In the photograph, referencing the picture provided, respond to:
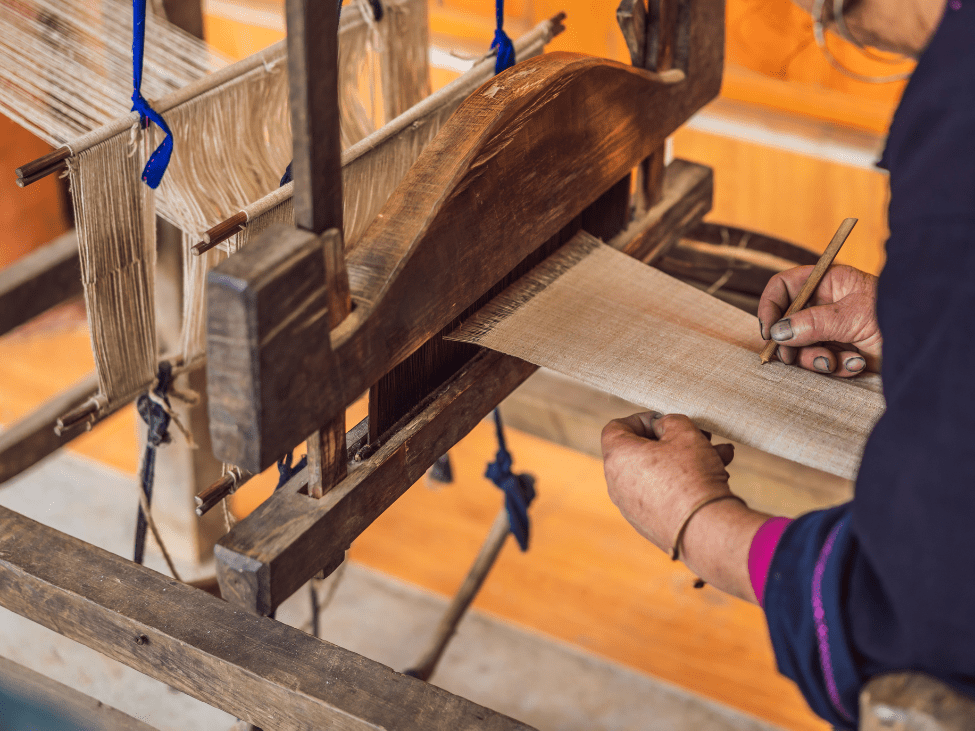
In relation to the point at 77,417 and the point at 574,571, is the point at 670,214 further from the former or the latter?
the point at 574,571

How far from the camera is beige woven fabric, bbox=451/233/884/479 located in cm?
96

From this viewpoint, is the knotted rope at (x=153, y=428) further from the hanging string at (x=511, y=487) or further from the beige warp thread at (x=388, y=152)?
the hanging string at (x=511, y=487)

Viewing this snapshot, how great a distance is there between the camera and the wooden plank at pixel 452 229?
28.8 inches

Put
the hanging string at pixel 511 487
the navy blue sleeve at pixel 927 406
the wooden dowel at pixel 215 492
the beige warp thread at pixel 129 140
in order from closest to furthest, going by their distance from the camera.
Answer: the navy blue sleeve at pixel 927 406, the wooden dowel at pixel 215 492, the beige warp thread at pixel 129 140, the hanging string at pixel 511 487

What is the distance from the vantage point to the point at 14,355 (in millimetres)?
3213

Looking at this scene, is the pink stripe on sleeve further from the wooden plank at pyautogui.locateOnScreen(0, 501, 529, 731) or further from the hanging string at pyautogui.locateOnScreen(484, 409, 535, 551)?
the hanging string at pyautogui.locateOnScreen(484, 409, 535, 551)

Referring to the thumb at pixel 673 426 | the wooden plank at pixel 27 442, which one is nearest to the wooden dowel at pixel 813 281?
the thumb at pixel 673 426

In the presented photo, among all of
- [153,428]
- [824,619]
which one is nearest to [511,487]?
[153,428]

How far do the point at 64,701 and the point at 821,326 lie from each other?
0.88 m

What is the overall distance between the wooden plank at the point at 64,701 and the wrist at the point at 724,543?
0.59 metres

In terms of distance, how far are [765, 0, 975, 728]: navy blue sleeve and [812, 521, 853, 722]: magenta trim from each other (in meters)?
0.01

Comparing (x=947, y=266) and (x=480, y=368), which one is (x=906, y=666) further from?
(x=480, y=368)

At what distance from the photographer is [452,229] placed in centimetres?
90

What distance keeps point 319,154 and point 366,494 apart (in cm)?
32
